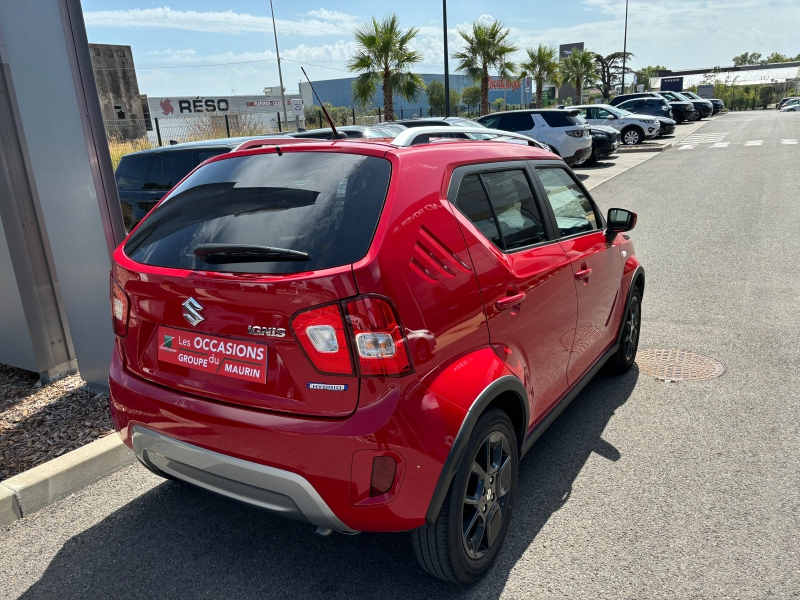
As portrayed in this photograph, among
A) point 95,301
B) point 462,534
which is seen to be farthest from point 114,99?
point 462,534

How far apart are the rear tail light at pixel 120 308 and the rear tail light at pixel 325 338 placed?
911mm

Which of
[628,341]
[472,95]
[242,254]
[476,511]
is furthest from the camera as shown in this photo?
[472,95]

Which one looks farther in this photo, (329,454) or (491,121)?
(491,121)

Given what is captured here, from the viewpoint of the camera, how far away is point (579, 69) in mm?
56969

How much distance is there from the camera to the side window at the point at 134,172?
7629mm

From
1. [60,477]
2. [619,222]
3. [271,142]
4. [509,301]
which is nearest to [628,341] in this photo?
[619,222]

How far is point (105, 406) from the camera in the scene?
4.34 metres

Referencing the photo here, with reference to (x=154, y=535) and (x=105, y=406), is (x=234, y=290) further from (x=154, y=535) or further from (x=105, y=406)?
(x=105, y=406)

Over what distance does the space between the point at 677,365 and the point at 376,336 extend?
11.9 feet

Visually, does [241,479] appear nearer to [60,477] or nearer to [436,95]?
[60,477]

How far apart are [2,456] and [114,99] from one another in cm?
5147

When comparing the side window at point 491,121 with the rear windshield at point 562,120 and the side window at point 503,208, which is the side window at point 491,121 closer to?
the rear windshield at point 562,120

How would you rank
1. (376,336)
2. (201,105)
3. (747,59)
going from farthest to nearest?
(747,59) → (201,105) → (376,336)

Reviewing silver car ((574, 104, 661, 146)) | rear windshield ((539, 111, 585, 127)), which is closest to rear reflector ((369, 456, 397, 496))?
rear windshield ((539, 111, 585, 127))
